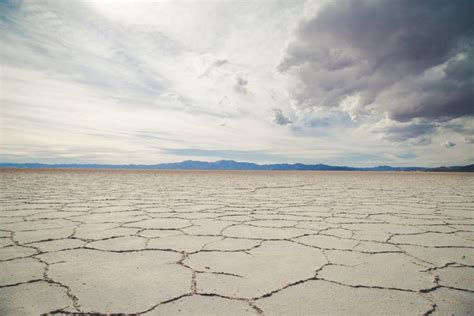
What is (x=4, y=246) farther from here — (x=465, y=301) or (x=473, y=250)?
(x=473, y=250)

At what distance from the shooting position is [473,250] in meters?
1.52

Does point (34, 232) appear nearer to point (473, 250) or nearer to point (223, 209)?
point (223, 209)

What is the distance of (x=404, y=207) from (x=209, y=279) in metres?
2.77

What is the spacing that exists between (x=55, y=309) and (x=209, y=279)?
518mm

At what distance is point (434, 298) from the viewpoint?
96cm

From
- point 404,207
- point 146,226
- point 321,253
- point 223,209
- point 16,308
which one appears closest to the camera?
point 16,308

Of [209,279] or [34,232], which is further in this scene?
[34,232]

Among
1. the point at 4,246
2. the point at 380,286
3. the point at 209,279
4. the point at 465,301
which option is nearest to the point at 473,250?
the point at 465,301

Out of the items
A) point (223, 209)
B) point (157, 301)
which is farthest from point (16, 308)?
point (223, 209)

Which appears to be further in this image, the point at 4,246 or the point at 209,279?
the point at 4,246

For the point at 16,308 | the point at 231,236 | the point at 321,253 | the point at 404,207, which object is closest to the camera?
the point at 16,308

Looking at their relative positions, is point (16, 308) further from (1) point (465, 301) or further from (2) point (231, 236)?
(1) point (465, 301)

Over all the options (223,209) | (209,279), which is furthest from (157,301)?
(223,209)

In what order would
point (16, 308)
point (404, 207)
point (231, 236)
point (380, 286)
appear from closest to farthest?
1. point (16, 308)
2. point (380, 286)
3. point (231, 236)
4. point (404, 207)
